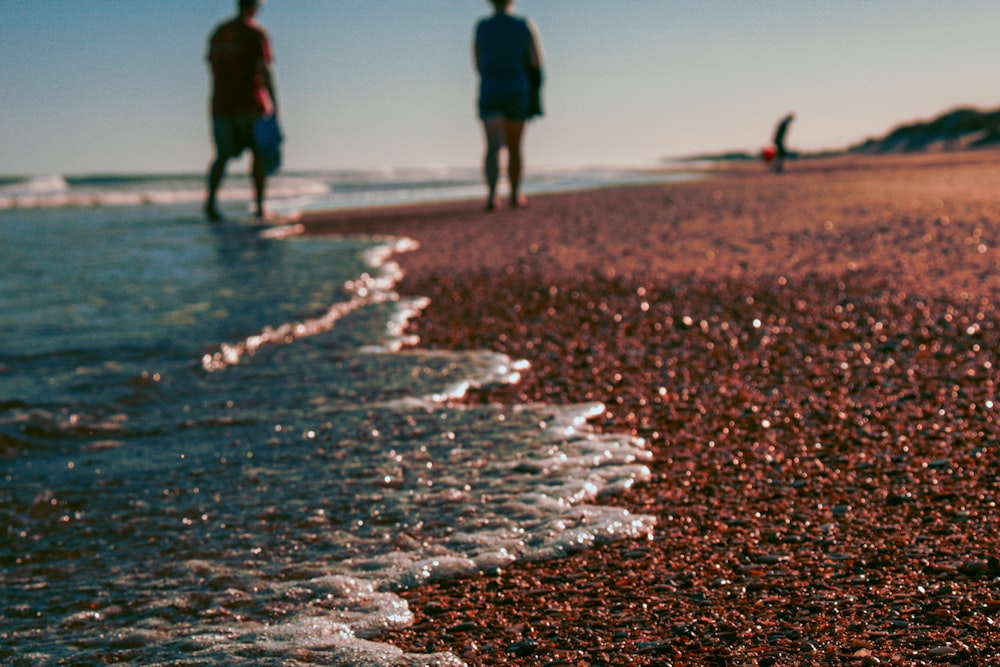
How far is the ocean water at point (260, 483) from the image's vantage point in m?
1.69

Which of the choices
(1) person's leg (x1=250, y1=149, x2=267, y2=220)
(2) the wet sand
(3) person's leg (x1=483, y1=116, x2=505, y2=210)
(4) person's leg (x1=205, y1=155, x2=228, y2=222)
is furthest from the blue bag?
(2) the wet sand

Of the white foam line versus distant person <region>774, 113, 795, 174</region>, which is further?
distant person <region>774, 113, 795, 174</region>

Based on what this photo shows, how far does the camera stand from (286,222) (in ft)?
34.8

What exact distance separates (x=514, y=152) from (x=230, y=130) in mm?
2943

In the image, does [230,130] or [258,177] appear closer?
[230,130]

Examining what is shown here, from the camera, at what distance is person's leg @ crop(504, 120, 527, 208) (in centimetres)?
1022

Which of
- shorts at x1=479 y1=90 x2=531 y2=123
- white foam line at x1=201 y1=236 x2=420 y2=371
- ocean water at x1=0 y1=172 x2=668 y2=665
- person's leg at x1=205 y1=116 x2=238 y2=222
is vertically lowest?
ocean water at x1=0 y1=172 x2=668 y2=665

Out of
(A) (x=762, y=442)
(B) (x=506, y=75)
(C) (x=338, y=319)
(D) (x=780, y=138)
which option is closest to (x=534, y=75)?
(B) (x=506, y=75)

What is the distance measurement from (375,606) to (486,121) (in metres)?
8.77

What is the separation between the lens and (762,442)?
8.04 ft

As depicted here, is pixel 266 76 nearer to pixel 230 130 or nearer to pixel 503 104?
pixel 230 130

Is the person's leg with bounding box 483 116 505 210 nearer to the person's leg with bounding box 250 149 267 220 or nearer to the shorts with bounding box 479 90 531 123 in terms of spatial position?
the shorts with bounding box 479 90 531 123

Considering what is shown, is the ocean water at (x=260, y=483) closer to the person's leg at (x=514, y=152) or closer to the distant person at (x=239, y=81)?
the person's leg at (x=514, y=152)

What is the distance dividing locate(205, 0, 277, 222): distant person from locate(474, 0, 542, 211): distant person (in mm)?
2264
